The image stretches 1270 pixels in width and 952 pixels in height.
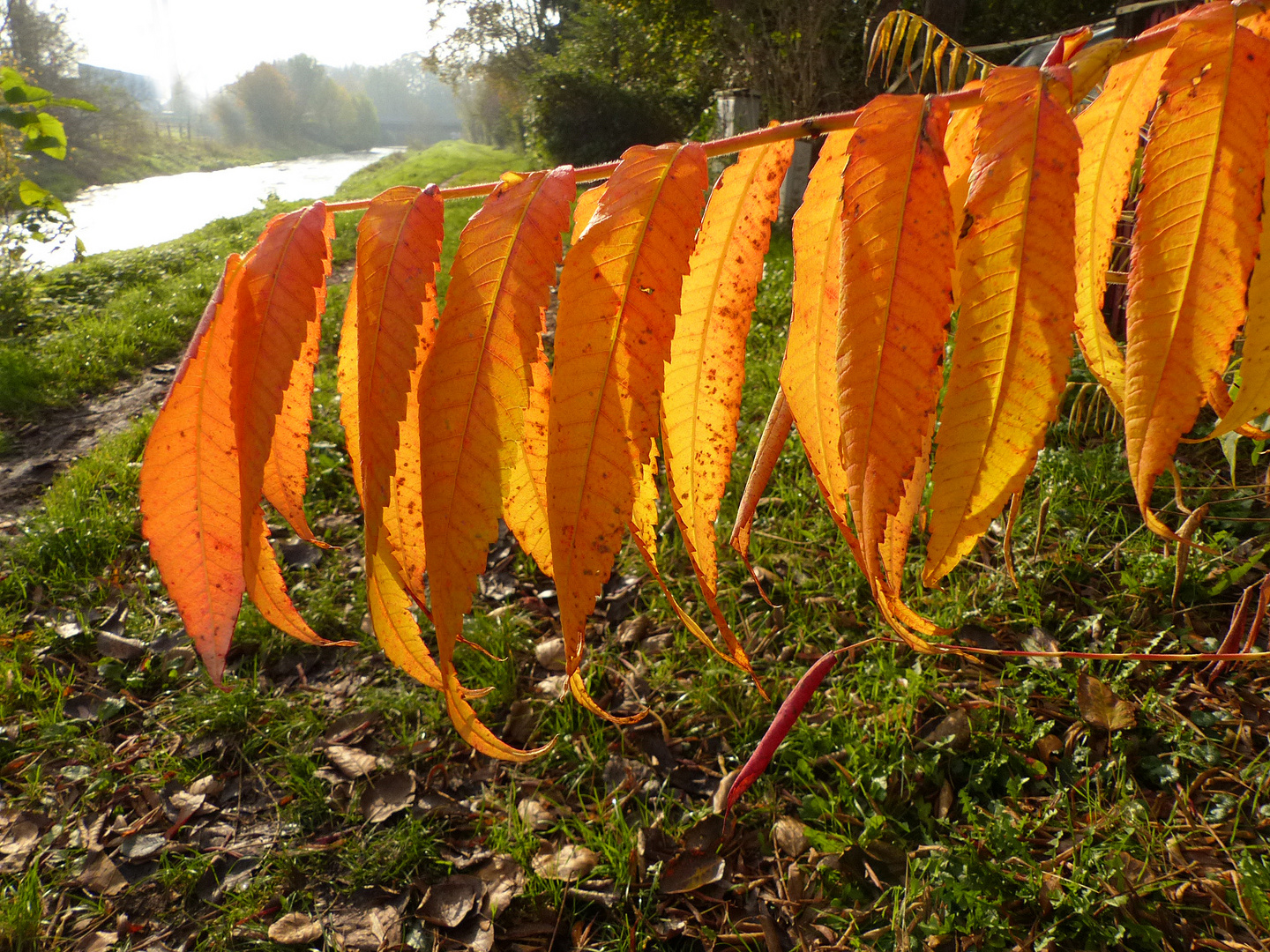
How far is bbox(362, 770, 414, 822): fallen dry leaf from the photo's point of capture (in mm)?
1995

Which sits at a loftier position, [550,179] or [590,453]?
[550,179]

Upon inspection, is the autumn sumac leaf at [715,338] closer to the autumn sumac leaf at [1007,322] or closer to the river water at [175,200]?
the autumn sumac leaf at [1007,322]

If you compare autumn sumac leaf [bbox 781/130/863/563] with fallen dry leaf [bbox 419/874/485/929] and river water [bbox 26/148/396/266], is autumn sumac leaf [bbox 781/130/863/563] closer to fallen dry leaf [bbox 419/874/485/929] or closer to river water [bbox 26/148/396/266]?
fallen dry leaf [bbox 419/874/485/929]

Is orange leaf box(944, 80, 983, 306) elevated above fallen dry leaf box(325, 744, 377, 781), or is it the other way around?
orange leaf box(944, 80, 983, 306)

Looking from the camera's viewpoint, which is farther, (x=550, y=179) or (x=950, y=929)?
(x=950, y=929)

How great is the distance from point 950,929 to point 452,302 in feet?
4.83

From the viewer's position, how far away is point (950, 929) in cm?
135

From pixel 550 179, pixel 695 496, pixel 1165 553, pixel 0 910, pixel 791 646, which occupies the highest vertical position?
pixel 550 179

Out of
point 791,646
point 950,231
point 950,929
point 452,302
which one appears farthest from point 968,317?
point 791,646

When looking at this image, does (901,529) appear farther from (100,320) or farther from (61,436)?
(100,320)

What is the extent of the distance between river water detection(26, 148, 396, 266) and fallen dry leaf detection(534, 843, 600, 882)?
989cm

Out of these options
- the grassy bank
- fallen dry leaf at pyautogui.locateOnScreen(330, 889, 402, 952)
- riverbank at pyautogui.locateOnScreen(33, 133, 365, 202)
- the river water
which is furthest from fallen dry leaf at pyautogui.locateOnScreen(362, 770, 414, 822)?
riverbank at pyautogui.locateOnScreen(33, 133, 365, 202)

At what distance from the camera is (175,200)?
84.1 feet

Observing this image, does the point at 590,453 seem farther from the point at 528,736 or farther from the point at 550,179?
the point at 528,736
